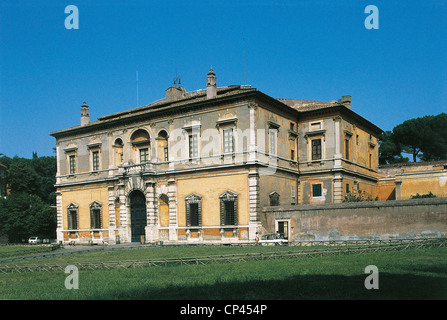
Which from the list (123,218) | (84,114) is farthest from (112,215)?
(84,114)

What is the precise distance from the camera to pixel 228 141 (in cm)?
3019

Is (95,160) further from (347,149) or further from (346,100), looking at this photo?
(346,100)

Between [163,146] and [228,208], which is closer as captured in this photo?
[228,208]

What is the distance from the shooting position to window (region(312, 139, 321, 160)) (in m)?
33.5

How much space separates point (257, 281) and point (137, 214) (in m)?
24.2

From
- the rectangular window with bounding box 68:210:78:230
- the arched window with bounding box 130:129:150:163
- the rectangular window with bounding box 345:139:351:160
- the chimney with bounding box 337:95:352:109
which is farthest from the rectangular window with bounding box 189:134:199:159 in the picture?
the chimney with bounding box 337:95:352:109

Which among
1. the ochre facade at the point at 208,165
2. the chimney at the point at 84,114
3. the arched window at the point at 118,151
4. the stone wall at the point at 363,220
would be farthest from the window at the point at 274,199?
the chimney at the point at 84,114

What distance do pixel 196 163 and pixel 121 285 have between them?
766 inches

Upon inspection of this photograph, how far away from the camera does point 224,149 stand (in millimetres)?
30328

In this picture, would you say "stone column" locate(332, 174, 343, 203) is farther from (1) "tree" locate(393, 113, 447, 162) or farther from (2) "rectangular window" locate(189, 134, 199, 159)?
(1) "tree" locate(393, 113, 447, 162)

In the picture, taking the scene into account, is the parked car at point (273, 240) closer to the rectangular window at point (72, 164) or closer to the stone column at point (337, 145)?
the stone column at point (337, 145)

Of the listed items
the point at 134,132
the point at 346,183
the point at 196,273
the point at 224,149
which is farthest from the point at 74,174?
the point at 196,273

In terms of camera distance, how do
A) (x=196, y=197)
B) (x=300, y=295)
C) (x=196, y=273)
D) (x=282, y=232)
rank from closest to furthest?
(x=300, y=295) → (x=196, y=273) → (x=282, y=232) → (x=196, y=197)
